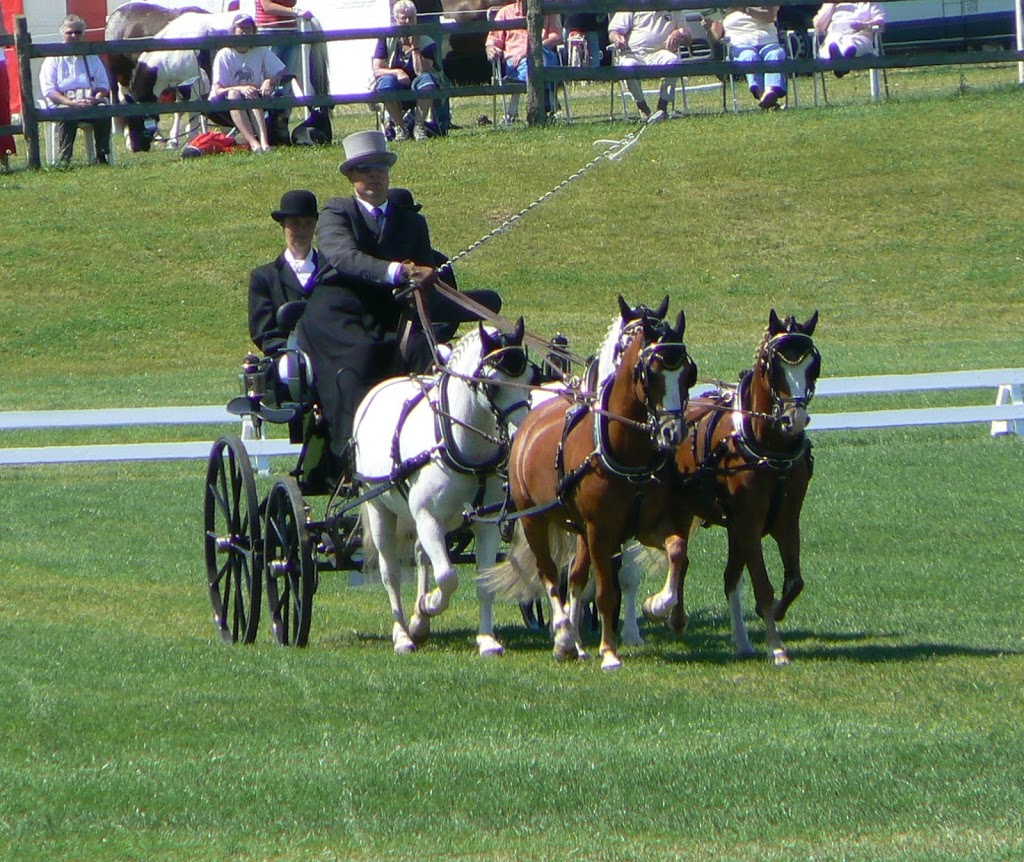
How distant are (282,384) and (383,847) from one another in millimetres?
4488

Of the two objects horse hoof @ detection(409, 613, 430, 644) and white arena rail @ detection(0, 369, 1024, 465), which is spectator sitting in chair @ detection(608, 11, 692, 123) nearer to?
white arena rail @ detection(0, 369, 1024, 465)

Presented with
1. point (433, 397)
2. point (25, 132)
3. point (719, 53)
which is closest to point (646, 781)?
point (433, 397)

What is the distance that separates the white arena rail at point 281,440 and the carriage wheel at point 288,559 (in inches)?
215

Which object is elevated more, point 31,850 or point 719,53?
point 719,53

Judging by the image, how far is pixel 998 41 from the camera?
28547 mm

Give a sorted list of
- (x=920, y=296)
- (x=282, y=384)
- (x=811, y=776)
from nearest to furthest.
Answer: (x=811, y=776) → (x=282, y=384) → (x=920, y=296)

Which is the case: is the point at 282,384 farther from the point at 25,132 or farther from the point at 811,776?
the point at 25,132

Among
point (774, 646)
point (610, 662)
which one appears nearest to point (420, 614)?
point (610, 662)

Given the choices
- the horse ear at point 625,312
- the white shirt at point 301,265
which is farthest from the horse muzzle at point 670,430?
the white shirt at point 301,265

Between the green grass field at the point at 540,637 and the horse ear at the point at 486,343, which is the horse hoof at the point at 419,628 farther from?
the horse ear at the point at 486,343

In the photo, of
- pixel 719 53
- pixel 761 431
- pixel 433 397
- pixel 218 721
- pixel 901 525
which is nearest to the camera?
pixel 218 721

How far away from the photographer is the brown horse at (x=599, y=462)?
778 cm

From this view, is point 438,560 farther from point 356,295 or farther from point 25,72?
point 25,72

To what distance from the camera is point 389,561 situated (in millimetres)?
9672
